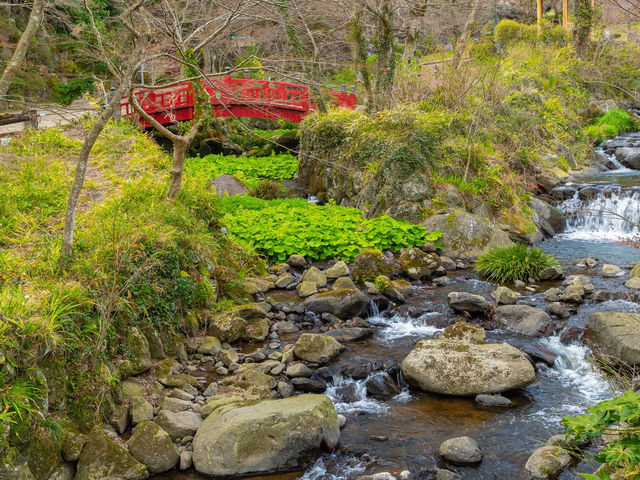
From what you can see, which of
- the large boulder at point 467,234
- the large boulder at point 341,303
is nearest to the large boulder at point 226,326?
the large boulder at point 341,303

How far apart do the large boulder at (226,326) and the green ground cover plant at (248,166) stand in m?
11.1

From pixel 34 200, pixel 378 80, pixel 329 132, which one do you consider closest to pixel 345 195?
pixel 329 132

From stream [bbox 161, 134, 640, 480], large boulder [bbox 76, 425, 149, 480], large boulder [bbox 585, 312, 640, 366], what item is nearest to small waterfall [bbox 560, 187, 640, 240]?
stream [bbox 161, 134, 640, 480]

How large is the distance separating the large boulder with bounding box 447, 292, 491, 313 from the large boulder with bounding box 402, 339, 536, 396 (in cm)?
193

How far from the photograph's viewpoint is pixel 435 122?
15094 millimetres

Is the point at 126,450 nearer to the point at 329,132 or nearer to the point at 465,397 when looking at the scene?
the point at 465,397

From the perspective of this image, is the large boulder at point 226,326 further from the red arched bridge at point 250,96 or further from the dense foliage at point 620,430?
the red arched bridge at point 250,96

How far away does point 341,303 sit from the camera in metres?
9.52

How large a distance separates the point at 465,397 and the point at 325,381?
1.81m

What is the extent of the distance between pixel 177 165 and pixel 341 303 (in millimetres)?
3899

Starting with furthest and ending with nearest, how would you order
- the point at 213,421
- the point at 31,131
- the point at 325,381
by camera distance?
the point at 31,131 → the point at 325,381 → the point at 213,421

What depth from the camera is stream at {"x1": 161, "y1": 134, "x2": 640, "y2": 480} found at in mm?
5703

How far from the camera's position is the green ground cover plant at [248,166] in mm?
20547

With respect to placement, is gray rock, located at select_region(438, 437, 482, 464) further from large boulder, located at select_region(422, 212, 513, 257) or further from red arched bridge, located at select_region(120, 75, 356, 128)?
red arched bridge, located at select_region(120, 75, 356, 128)
